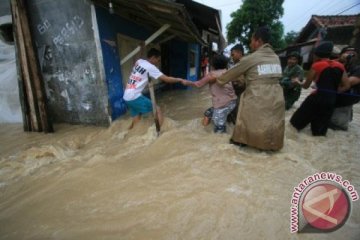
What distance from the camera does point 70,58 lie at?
510 centimetres

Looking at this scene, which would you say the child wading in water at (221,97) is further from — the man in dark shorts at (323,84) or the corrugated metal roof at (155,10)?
the man in dark shorts at (323,84)

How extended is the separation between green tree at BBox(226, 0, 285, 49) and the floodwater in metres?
21.4

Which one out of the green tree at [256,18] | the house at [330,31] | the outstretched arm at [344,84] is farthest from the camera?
the green tree at [256,18]

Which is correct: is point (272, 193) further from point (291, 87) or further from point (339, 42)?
point (339, 42)

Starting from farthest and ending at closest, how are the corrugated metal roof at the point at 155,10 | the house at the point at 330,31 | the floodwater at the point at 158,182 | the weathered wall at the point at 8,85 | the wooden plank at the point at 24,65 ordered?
the house at the point at 330,31
the weathered wall at the point at 8,85
the wooden plank at the point at 24,65
the corrugated metal roof at the point at 155,10
the floodwater at the point at 158,182

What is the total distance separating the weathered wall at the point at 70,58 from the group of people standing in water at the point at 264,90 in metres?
0.92

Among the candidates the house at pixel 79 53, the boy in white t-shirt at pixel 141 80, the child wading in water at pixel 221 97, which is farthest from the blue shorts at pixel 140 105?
the child wading in water at pixel 221 97

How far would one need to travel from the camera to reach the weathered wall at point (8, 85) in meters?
5.58

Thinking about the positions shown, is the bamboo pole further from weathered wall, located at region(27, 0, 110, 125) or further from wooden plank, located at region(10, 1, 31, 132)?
weathered wall, located at region(27, 0, 110, 125)

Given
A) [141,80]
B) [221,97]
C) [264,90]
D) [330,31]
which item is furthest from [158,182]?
[330,31]

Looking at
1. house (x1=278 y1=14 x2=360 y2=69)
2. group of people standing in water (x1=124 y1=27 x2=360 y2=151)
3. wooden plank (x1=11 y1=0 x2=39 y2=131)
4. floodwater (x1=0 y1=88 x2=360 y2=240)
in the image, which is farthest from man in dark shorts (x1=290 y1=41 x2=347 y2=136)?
house (x1=278 y1=14 x2=360 y2=69)

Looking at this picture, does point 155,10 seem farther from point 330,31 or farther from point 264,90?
point 330,31

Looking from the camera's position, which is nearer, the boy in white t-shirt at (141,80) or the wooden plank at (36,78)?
the boy in white t-shirt at (141,80)

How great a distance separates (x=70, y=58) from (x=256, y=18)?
72.6 ft
